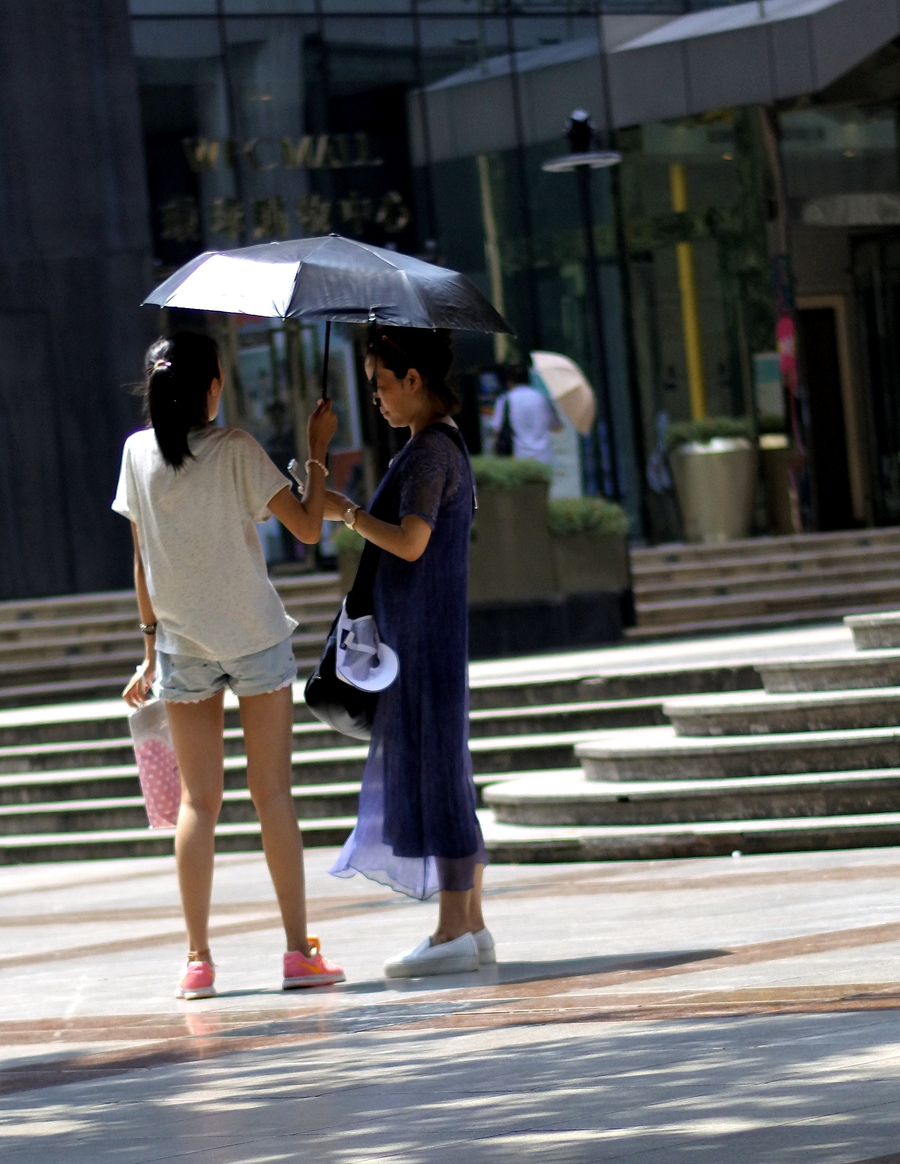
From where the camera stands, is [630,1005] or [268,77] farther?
[268,77]

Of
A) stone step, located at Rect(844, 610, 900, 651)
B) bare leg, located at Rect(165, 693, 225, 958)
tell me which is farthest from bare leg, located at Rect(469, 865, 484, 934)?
stone step, located at Rect(844, 610, 900, 651)

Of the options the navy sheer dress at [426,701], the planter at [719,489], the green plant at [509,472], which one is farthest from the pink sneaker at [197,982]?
the planter at [719,489]

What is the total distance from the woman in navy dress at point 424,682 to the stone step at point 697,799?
2.74 m

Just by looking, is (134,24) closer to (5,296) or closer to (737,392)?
(5,296)

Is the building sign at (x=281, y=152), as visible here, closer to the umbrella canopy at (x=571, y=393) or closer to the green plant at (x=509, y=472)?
the umbrella canopy at (x=571, y=393)

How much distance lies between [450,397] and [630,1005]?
6.28 ft

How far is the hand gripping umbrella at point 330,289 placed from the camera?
19.8ft

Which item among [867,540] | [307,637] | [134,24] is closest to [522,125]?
[134,24]

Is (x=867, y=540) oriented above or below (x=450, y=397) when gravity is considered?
below

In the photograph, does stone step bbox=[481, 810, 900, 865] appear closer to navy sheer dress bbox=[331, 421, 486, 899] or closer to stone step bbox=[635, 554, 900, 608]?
navy sheer dress bbox=[331, 421, 486, 899]

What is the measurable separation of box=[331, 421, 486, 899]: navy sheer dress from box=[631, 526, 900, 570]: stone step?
15.8m

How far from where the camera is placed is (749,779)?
9.20 metres

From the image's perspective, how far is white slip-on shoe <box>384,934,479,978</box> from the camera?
6281 mm

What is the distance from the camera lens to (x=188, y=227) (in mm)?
24312
